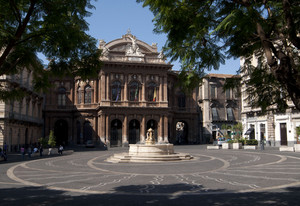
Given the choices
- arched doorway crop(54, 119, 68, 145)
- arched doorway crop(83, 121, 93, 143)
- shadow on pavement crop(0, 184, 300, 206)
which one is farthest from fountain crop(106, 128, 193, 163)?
arched doorway crop(54, 119, 68, 145)

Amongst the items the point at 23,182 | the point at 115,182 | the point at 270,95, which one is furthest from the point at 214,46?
the point at 23,182

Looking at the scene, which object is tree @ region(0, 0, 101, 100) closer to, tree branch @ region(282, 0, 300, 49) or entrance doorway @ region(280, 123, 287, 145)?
tree branch @ region(282, 0, 300, 49)

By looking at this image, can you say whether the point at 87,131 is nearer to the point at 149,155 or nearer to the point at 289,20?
the point at 149,155

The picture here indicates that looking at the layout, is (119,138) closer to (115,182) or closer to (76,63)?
(115,182)

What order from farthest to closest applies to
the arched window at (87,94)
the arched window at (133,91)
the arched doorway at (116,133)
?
the arched window at (87,94) < the arched window at (133,91) < the arched doorway at (116,133)

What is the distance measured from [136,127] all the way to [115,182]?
3999 cm

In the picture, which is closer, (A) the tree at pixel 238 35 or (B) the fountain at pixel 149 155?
(A) the tree at pixel 238 35

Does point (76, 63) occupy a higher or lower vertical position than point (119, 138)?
higher

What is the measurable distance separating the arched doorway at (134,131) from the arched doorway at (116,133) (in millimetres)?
1818

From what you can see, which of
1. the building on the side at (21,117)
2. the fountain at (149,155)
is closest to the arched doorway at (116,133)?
the building on the side at (21,117)

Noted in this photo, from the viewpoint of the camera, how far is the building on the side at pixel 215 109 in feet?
209

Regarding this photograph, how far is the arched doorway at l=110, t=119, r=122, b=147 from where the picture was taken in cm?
5150

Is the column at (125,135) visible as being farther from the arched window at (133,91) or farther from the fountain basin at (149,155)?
the fountain basin at (149,155)

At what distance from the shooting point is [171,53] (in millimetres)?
6742
